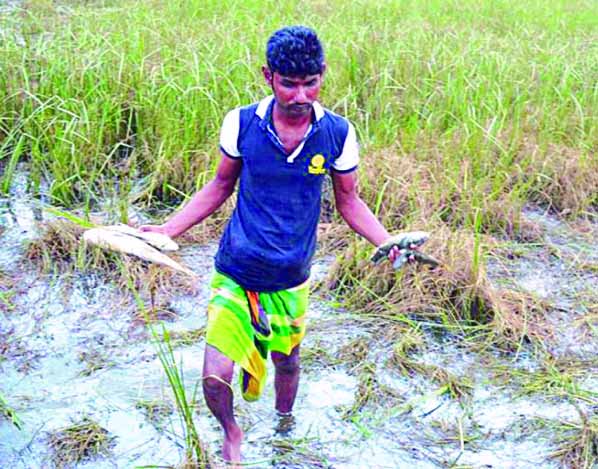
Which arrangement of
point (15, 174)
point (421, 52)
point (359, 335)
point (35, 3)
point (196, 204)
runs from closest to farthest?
1. point (196, 204)
2. point (359, 335)
3. point (15, 174)
4. point (421, 52)
5. point (35, 3)

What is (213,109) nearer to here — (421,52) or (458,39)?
(421,52)

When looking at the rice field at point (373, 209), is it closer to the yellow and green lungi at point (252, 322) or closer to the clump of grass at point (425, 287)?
the clump of grass at point (425, 287)

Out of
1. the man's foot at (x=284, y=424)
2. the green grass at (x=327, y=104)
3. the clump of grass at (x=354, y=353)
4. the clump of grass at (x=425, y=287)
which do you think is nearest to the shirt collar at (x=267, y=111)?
the man's foot at (x=284, y=424)

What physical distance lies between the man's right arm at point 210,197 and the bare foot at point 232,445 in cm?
58

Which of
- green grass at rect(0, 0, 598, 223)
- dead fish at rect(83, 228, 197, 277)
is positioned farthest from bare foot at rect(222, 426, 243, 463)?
green grass at rect(0, 0, 598, 223)

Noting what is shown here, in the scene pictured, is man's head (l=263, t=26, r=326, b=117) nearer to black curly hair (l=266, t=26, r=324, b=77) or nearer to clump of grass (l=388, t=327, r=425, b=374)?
black curly hair (l=266, t=26, r=324, b=77)

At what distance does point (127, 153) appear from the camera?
466 centimetres

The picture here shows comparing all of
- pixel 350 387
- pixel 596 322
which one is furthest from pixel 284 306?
pixel 596 322

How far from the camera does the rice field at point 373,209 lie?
113 inches

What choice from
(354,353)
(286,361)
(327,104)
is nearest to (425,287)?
(354,353)

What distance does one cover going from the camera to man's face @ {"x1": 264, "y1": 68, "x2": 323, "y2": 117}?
223 cm

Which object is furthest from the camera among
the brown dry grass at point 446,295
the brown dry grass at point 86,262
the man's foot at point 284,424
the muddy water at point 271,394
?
the brown dry grass at point 86,262

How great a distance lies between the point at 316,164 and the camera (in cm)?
235

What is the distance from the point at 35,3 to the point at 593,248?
497 centimetres
